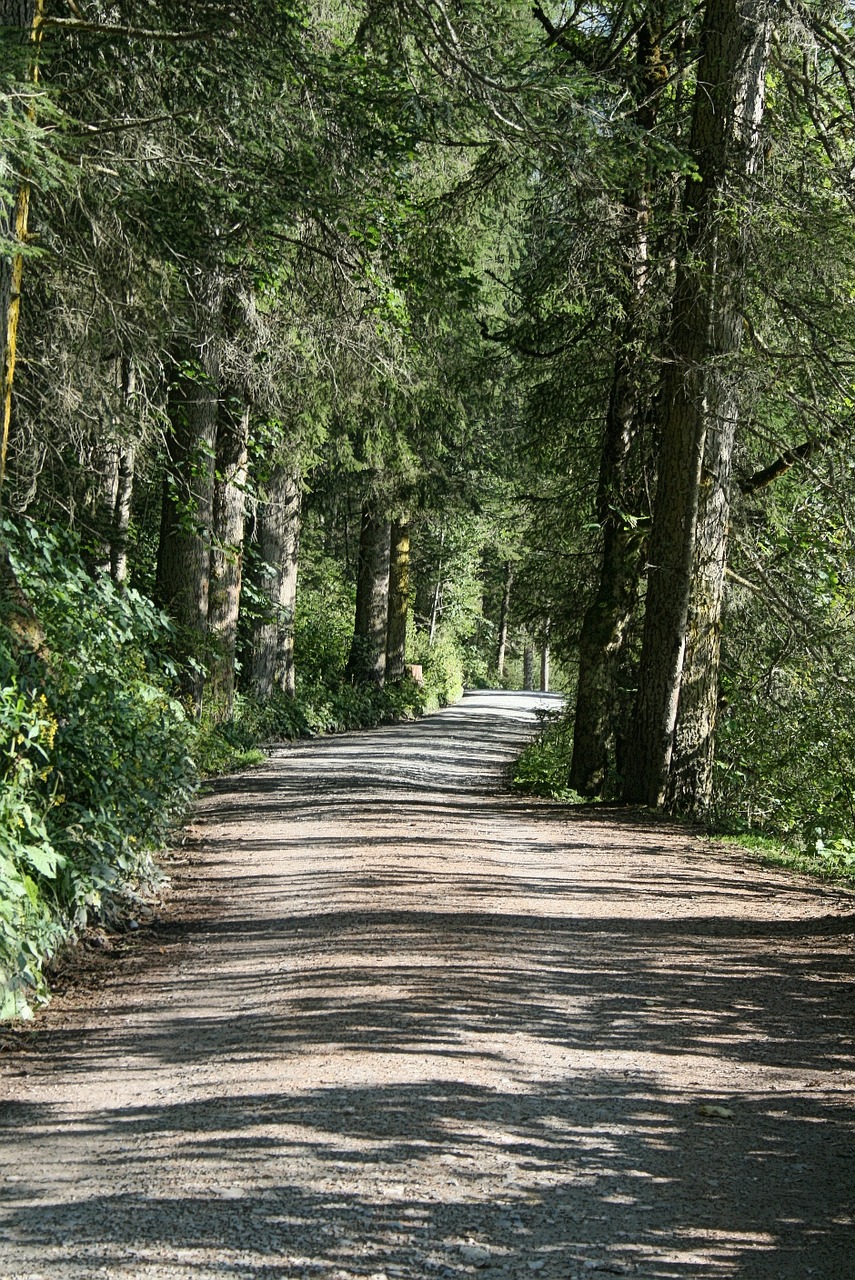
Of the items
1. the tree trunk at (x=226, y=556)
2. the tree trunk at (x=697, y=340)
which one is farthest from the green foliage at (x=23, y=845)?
the tree trunk at (x=226, y=556)

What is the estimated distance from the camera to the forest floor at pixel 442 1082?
12.7ft

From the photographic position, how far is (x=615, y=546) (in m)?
15.8

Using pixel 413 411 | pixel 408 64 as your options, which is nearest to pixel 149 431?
pixel 408 64

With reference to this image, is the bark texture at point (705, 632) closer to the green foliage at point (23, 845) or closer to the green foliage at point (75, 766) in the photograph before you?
the green foliage at point (75, 766)

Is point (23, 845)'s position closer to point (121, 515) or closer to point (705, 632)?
point (121, 515)

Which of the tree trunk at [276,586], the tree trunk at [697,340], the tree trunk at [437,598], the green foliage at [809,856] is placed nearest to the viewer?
the green foliage at [809,856]

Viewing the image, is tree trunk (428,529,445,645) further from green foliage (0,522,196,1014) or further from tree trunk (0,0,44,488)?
tree trunk (0,0,44,488)

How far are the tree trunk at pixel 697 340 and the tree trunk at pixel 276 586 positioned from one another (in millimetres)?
10512

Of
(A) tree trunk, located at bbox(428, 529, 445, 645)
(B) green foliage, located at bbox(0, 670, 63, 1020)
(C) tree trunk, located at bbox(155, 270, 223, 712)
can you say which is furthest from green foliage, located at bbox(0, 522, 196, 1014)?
(A) tree trunk, located at bbox(428, 529, 445, 645)

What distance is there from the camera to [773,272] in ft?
41.9

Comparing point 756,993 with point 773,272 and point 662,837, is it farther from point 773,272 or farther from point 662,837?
point 773,272

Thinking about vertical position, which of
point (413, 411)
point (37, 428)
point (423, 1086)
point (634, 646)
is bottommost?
point (423, 1086)

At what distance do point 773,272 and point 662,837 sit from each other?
18.5 feet

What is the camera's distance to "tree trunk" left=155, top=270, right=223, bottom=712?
15578 mm
